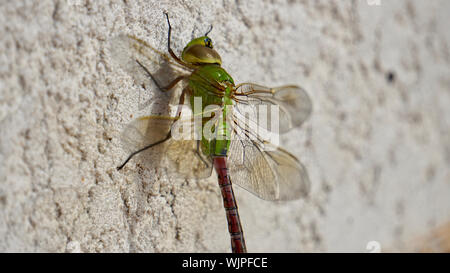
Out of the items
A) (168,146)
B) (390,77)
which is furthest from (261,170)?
(390,77)

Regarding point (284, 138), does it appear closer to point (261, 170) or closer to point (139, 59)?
point (261, 170)

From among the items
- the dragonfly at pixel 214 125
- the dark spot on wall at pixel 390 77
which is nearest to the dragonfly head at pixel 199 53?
the dragonfly at pixel 214 125

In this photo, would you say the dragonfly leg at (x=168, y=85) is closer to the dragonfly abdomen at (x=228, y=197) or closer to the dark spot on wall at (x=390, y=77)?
the dragonfly abdomen at (x=228, y=197)

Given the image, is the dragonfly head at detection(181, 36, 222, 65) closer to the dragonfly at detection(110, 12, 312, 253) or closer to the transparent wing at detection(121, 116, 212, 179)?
the dragonfly at detection(110, 12, 312, 253)

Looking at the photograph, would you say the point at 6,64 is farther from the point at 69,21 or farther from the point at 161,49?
the point at 161,49

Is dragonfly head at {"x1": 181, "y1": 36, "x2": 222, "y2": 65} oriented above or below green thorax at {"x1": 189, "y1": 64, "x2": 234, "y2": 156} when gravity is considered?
above

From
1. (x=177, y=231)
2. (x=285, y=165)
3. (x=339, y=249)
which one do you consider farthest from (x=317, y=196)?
(x=177, y=231)

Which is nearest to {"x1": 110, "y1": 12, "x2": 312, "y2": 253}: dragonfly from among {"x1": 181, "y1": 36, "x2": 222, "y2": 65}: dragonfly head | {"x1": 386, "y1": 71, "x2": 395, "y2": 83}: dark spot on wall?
{"x1": 181, "y1": 36, "x2": 222, "y2": 65}: dragonfly head
